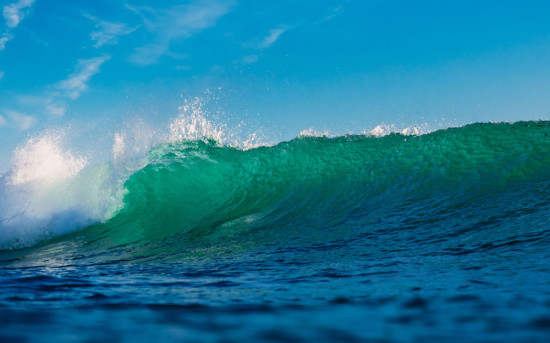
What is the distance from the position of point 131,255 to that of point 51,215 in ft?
15.5

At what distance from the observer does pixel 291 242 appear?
509cm

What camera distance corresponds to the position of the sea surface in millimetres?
1452

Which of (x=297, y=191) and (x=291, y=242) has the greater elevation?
(x=297, y=191)

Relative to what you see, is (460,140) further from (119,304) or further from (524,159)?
(119,304)

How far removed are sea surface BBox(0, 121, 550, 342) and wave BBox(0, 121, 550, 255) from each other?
0.16 ft

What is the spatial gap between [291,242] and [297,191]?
12.6 ft

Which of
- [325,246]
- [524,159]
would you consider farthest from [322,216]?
[524,159]

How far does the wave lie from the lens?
224 inches

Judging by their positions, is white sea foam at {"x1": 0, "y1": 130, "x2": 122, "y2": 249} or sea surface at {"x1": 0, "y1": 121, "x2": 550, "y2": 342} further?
white sea foam at {"x1": 0, "y1": 130, "x2": 122, "y2": 249}

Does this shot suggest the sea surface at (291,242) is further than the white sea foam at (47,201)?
No

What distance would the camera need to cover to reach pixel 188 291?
7.66ft

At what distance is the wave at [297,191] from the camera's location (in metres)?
5.70

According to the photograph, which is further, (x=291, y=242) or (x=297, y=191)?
(x=297, y=191)

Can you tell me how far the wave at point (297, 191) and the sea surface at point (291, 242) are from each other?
0.16ft
